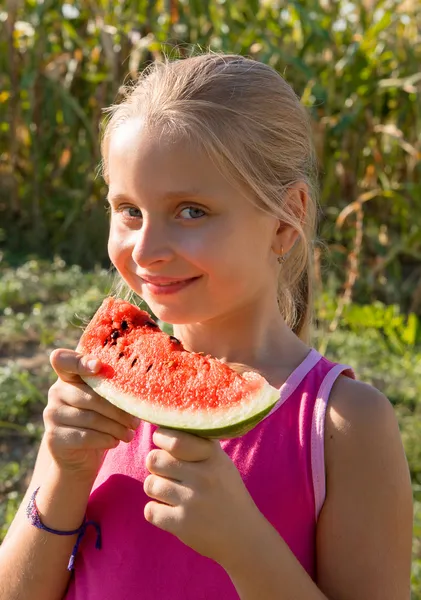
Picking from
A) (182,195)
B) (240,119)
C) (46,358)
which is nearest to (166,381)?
(182,195)

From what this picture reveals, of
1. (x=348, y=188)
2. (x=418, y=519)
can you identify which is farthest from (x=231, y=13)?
(x=418, y=519)

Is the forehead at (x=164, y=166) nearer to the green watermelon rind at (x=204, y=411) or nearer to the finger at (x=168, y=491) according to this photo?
the green watermelon rind at (x=204, y=411)

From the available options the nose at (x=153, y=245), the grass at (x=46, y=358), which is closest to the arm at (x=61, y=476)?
the nose at (x=153, y=245)

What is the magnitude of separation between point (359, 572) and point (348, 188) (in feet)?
19.0

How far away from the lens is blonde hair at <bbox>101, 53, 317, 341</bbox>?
1.71 m

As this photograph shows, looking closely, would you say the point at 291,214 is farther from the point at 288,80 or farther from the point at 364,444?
the point at 288,80

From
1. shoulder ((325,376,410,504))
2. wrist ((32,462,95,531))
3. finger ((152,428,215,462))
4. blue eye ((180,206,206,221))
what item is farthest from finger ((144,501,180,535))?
blue eye ((180,206,206,221))

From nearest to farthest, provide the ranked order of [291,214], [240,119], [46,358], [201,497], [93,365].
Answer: [201,497] → [93,365] → [240,119] → [291,214] → [46,358]

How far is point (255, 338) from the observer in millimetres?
1885

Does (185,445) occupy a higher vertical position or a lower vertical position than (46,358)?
higher

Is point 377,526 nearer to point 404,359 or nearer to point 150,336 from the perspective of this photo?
point 150,336

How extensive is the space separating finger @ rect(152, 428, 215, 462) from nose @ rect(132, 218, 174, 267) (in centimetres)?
35

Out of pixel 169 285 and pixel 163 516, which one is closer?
pixel 163 516

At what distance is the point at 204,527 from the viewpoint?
5.07ft
